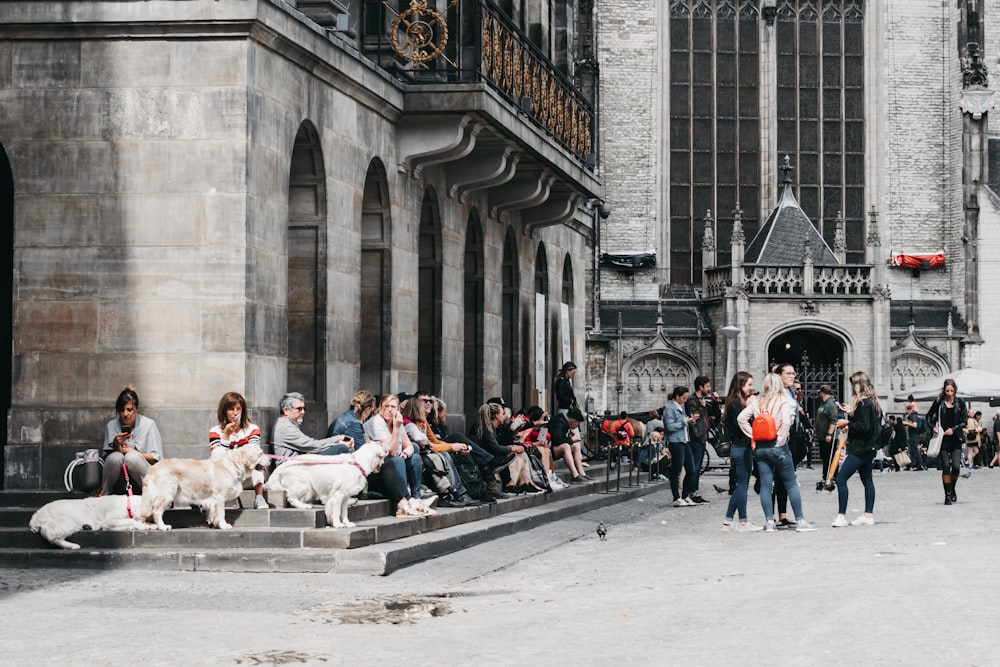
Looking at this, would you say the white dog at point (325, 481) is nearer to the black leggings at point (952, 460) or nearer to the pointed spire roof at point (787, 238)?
the black leggings at point (952, 460)

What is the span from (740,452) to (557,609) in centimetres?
727

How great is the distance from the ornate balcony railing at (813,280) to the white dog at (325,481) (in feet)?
126

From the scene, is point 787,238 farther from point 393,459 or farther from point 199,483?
point 199,483

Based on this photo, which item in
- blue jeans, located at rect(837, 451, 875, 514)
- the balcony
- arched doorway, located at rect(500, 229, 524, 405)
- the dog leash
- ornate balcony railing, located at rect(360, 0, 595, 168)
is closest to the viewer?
the dog leash

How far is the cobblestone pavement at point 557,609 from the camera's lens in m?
8.66

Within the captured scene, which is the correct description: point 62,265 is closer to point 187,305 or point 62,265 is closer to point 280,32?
point 187,305

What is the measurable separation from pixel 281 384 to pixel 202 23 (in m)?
3.29

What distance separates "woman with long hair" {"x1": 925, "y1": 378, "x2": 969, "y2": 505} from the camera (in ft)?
69.4

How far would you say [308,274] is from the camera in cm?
1664

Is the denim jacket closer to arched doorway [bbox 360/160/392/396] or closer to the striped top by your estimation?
arched doorway [bbox 360/160/392/396]

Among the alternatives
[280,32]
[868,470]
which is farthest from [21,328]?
[868,470]

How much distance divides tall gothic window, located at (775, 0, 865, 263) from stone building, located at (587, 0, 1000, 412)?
0.15 feet

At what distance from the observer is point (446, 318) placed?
21297 millimetres

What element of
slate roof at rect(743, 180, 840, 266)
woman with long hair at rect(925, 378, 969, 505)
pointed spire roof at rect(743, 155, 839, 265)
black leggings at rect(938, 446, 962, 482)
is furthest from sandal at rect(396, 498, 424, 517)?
pointed spire roof at rect(743, 155, 839, 265)
